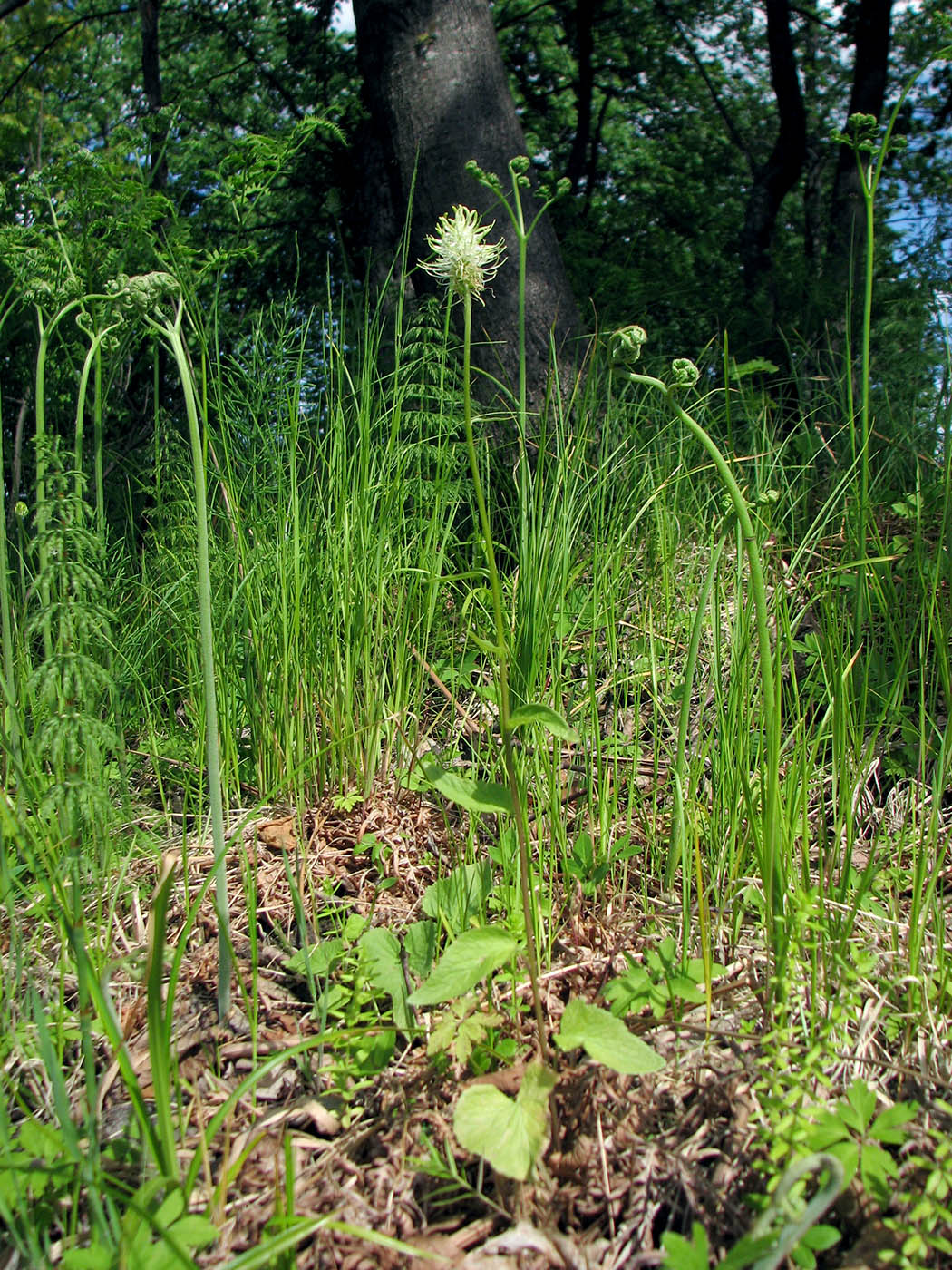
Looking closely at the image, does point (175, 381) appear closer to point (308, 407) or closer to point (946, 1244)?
point (308, 407)

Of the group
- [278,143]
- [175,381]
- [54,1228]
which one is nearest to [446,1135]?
[54,1228]

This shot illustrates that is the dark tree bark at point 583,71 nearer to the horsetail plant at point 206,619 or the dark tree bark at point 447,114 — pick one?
the dark tree bark at point 447,114

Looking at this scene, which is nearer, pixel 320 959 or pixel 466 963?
pixel 466 963

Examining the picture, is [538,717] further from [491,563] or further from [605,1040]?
[605,1040]

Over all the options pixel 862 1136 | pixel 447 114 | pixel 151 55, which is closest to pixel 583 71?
pixel 151 55

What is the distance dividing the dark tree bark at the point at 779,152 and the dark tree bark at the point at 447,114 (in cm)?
312

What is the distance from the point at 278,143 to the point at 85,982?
2.97 m

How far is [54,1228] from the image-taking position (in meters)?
0.92

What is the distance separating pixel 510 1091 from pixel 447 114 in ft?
10.6

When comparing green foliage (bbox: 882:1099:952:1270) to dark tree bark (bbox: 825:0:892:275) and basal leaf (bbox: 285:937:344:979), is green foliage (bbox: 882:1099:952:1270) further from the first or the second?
dark tree bark (bbox: 825:0:892:275)

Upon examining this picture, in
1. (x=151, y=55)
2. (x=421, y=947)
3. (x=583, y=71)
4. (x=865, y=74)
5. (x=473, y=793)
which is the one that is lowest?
(x=421, y=947)

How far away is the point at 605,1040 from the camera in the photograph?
936 mm

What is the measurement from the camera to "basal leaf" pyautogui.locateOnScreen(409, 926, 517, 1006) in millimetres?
962

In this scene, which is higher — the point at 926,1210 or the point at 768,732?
the point at 768,732
